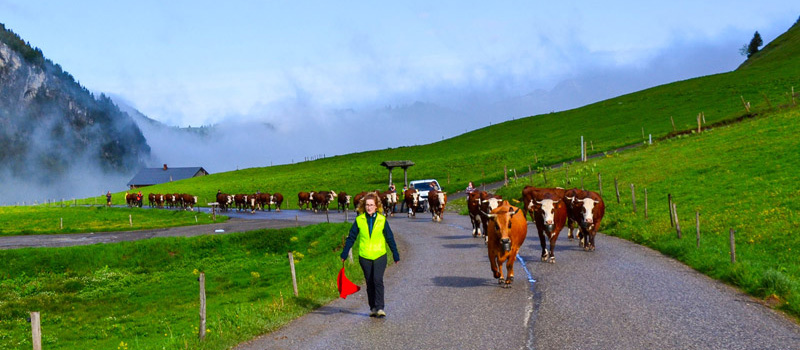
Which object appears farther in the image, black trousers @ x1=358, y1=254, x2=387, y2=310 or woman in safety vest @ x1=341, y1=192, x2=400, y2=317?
woman in safety vest @ x1=341, y1=192, x2=400, y2=317

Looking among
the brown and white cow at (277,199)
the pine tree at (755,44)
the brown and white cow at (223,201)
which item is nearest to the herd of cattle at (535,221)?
the brown and white cow at (277,199)

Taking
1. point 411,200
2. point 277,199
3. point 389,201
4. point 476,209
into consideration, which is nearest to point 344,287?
point 476,209

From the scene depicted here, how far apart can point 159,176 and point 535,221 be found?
143m

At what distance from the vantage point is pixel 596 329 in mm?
10492

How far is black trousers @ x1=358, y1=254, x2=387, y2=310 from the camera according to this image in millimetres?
12031

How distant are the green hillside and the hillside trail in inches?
1936

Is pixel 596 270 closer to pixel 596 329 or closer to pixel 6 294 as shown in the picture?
pixel 596 329

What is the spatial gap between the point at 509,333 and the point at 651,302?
3894 mm

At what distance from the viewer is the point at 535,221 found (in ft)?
62.0

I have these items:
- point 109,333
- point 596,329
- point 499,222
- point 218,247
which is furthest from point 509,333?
point 218,247

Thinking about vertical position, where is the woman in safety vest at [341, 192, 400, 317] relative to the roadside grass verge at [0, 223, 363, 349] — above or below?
above

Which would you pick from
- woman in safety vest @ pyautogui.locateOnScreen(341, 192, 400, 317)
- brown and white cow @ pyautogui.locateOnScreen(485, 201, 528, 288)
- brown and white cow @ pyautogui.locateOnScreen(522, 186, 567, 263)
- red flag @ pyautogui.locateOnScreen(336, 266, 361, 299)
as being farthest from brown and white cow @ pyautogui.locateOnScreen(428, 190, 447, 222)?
woman in safety vest @ pyautogui.locateOnScreen(341, 192, 400, 317)

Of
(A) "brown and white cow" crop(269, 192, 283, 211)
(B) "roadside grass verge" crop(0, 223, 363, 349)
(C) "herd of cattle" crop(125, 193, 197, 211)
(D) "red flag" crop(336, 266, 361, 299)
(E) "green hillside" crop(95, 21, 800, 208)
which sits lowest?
(B) "roadside grass verge" crop(0, 223, 363, 349)

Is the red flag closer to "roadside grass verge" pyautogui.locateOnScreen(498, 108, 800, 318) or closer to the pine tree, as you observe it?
"roadside grass verge" pyautogui.locateOnScreen(498, 108, 800, 318)
